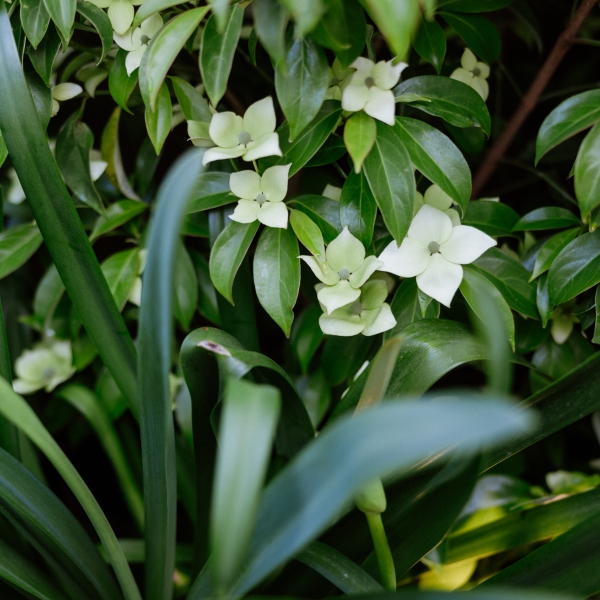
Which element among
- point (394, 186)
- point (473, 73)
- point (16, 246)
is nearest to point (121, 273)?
point (16, 246)

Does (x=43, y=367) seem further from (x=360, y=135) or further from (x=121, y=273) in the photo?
(x=360, y=135)

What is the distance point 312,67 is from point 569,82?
59 cm

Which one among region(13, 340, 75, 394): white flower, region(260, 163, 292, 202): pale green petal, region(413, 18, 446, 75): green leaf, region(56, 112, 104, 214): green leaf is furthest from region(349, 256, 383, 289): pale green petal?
region(13, 340, 75, 394): white flower

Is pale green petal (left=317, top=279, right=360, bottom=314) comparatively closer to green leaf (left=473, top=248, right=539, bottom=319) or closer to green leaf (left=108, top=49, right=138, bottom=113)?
green leaf (left=473, top=248, right=539, bottom=319)

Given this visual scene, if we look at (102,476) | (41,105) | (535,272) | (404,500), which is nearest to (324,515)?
(404,500)

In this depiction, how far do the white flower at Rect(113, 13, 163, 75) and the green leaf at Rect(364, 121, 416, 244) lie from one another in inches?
9.7

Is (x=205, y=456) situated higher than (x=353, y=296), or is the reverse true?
(x=353, y=296)

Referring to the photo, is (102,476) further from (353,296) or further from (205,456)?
(353,296)

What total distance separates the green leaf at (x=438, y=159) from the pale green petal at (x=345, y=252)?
0.09 m

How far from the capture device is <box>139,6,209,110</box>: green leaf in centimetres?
44

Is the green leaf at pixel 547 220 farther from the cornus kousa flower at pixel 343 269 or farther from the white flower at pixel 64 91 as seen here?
the white flower at pixel 64 91

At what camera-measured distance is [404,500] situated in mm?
487

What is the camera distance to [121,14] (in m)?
0.52

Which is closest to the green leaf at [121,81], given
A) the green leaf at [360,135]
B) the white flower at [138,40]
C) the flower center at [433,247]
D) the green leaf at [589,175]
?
the white flower at [138,40]
